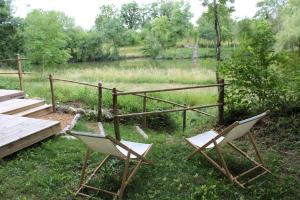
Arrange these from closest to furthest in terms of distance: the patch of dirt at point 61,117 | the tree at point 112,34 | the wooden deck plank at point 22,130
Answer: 1. the wooden deck plank at point 22,130
2. the patch of dirt at point 61,117
3. the tree at point 112,34

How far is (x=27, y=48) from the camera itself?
21438 mm

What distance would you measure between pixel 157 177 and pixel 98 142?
34.6 inches

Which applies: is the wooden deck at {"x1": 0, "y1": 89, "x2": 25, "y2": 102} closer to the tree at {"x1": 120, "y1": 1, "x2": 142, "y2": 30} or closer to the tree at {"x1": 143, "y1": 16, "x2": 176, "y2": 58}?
the tree at {"x1": 143, "y1": 16, "x2": 176, "y2": 58}

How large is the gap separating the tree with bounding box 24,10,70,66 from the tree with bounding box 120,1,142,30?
3576 cm

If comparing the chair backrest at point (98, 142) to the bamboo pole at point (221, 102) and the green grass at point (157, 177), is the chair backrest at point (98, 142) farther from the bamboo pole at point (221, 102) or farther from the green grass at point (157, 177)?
the bamboo pole at point (221, 102)

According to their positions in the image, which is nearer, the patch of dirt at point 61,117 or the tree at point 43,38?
the patch of dirt at point 61,117

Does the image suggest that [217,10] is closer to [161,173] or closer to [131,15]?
[161,173]

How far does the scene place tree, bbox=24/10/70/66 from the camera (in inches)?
816

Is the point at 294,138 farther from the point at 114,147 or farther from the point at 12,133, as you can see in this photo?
the point at 12,133

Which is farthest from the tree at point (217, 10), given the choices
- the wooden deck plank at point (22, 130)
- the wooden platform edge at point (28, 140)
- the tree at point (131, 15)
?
the tree at point (131, 15)

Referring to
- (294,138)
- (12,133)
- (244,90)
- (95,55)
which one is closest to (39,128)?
(12,133)

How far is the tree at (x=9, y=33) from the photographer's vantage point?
21.6m

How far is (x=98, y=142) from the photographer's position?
Answer: 3074 mm

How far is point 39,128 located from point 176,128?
3958mm
